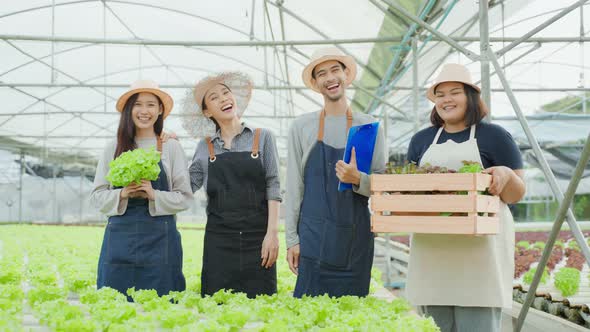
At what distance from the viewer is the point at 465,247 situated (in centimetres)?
259

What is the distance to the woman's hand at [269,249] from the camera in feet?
9.88

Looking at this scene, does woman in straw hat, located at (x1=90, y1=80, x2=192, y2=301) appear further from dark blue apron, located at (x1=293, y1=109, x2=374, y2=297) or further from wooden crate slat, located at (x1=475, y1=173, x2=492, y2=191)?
wooden crate slat, located at (x1=475, y1=173, x2=492, y2=191)

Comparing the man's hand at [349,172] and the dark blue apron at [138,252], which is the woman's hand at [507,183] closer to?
the man's hand at [349,172]

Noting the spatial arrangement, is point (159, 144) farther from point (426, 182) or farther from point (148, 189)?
point (426, 182)

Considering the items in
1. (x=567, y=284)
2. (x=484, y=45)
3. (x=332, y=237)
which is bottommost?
(x=567, y=284)

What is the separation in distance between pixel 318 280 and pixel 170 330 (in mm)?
855

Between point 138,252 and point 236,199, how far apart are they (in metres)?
0.55

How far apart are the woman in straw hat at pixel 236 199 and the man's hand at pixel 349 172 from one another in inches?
23.0

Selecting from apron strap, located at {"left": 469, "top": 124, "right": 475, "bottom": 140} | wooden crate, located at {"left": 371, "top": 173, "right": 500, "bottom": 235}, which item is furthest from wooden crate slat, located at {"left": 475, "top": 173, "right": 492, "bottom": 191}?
apron strap, located at {"left": 469, "top": 124, "right": 475, "bottom": 140}

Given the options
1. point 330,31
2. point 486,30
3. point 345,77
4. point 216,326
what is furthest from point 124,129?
point 330,31

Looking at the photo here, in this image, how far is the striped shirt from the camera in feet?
10.3

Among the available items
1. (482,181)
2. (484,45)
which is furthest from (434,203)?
(484,45)

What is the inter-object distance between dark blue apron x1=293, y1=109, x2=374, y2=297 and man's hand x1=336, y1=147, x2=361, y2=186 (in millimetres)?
129

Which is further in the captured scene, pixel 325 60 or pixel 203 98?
pixel 203 98
